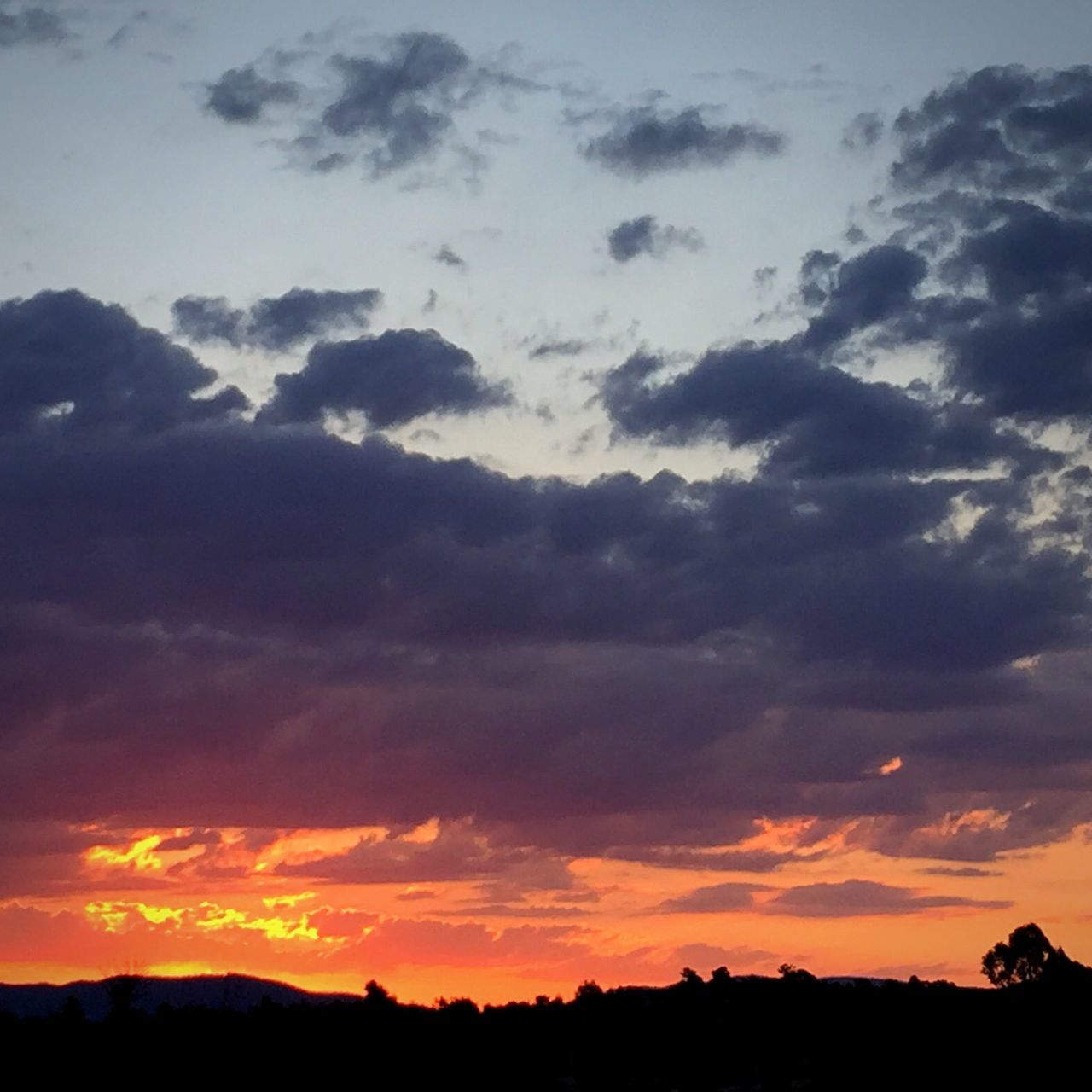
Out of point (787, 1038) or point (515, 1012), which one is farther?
point (515, 1012)

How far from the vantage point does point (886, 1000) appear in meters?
135

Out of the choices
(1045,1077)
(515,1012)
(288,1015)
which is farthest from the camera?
(515,1012)

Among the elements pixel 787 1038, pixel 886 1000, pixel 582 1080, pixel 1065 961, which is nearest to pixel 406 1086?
pixel 582 1080

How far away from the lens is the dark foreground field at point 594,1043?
112688 millimetres

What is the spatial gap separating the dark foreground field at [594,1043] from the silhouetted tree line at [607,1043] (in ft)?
0.56

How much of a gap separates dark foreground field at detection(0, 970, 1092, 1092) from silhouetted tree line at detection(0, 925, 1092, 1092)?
17 centimetres

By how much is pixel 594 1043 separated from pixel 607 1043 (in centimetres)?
127

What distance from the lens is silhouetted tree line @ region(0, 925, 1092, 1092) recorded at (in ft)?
370

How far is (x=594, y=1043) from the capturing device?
132m

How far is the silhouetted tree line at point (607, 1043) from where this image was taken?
112812mm

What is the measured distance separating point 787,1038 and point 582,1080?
18.7 m

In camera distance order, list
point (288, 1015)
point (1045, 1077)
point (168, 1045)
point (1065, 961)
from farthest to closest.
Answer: point (1065, 961)
point (288, 1015)
point (168, 1045)
point (1045, 1077)

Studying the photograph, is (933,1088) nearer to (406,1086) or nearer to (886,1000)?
(886,1000)

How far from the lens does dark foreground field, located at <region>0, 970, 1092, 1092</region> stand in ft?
370
